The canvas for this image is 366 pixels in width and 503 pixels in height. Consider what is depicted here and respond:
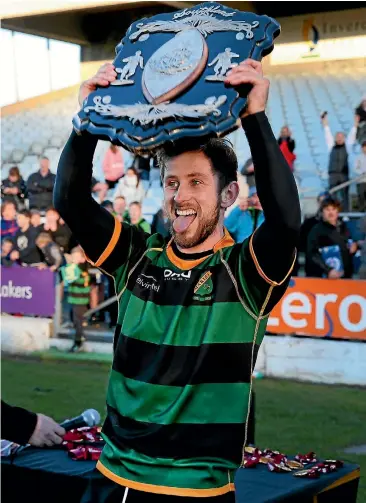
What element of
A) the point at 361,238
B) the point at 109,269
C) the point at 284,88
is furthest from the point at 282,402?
the point at 284,88

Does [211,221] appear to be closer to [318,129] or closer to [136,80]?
[136,80]

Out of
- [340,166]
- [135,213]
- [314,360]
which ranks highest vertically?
[340,166]

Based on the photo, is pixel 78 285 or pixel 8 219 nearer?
pixel 78 285

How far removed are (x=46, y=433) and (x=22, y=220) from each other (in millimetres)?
8322

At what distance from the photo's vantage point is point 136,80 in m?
2.61

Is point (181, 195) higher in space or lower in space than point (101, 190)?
lower

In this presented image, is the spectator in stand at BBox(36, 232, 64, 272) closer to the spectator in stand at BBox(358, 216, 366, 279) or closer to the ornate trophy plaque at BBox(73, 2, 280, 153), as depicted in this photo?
the spectator in stand at BBox(358, 216, 366, 279)

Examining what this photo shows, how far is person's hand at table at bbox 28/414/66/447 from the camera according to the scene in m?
3.53

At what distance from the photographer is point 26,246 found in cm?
1135

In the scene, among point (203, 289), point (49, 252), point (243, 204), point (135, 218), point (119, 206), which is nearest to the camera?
point (203, 289)

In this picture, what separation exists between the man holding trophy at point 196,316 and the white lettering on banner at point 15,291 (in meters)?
8.51

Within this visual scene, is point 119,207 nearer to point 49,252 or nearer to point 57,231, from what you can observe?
point 57,231

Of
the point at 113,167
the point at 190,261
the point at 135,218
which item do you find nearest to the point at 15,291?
the point at 135,218

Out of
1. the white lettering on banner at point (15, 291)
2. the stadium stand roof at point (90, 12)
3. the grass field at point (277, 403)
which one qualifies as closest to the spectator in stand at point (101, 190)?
the white lettering on banner at point (15, 291)
